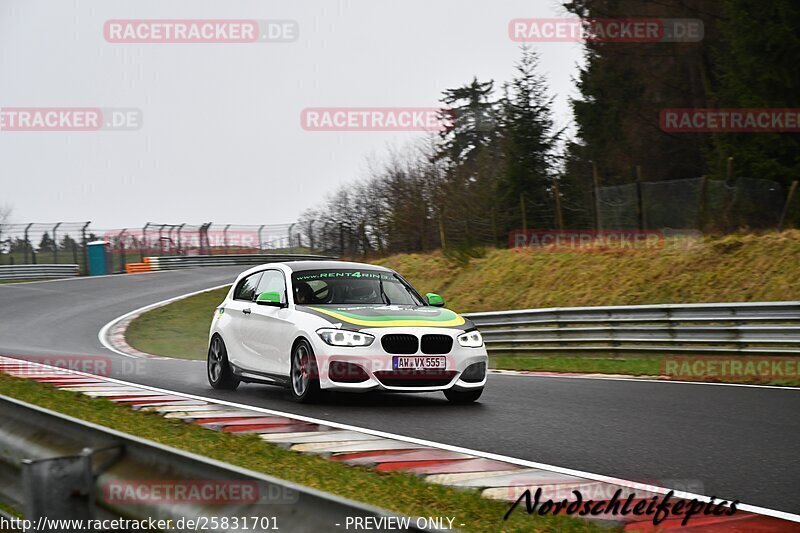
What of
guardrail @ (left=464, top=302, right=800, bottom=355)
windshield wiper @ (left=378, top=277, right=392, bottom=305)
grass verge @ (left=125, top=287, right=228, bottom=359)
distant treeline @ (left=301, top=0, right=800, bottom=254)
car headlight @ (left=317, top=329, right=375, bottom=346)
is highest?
distant treeline @ (left=301, top=0, right=800, bottom=254)

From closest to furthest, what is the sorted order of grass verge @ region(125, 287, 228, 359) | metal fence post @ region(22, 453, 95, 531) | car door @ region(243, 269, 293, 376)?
metal fence post @ region(22, 453, 95, 531)
car door @ region(243, 269, 293, 376)
grass verge @ region(125, 287, 228, 359)

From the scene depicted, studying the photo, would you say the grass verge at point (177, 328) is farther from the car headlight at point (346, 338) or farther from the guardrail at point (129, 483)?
the guardrail at point (129, 483)

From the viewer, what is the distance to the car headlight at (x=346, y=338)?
10.5 metres

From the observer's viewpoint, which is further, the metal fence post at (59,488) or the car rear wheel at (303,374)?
the car rear wheel at (303,374)

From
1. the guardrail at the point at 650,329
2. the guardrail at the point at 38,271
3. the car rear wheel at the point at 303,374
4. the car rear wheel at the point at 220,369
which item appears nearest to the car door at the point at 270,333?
the car rear wheel at the point at 303,374

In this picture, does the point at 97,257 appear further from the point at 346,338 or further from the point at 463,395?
the point at 346,338

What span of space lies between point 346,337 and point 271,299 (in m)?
1.52

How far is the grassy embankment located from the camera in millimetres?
20188

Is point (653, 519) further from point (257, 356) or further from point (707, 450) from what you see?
point (257, 356)

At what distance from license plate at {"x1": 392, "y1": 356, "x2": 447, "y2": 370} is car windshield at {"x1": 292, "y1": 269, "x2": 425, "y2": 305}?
137 centimetres

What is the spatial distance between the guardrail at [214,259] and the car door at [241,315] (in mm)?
39803

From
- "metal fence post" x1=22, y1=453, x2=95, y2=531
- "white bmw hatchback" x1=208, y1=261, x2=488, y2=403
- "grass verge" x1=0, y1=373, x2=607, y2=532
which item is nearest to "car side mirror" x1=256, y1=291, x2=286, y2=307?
"white bmw hatchback" x1=208, y1=261, x2=488, y2=403

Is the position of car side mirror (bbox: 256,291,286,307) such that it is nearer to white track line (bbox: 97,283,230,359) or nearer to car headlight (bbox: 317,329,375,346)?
car headlight (bbox: 317,329,375,346)

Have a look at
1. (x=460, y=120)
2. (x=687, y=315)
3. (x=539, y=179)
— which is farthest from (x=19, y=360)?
(x=460, y=120)
